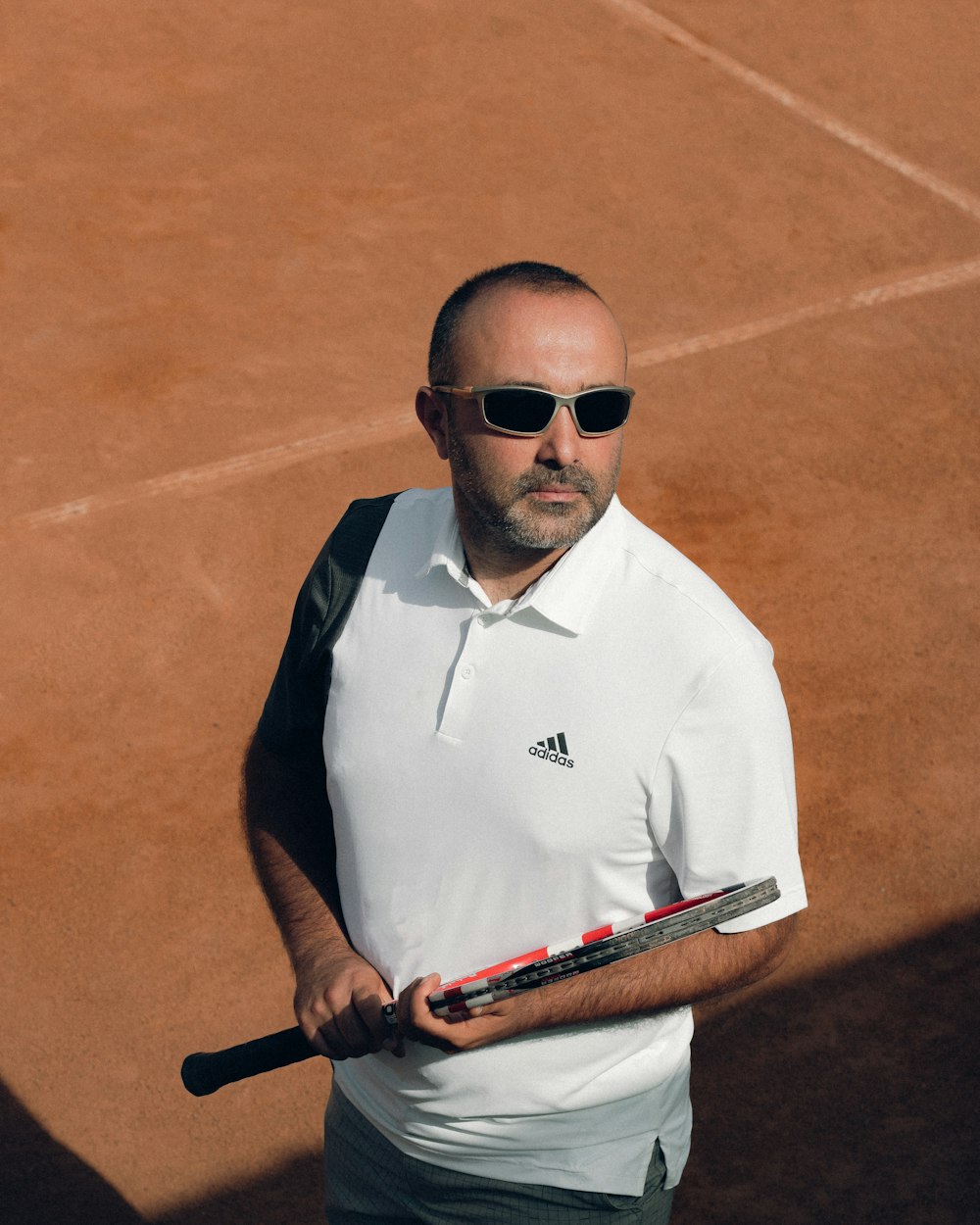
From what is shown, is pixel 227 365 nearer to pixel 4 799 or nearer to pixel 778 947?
pixel 4 799

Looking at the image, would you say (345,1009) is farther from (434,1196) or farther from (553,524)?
(553,524)

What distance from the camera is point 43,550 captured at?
19.6 feet

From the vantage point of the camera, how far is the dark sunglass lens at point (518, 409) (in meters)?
2.51

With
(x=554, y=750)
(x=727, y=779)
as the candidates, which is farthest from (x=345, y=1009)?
(x=727, y=779)

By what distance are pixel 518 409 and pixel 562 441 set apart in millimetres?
99

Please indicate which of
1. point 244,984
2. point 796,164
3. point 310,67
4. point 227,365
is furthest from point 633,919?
point 310,67

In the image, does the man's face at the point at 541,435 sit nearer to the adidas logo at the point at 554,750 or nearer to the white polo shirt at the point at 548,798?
the white polo shirt at the point at 548,798

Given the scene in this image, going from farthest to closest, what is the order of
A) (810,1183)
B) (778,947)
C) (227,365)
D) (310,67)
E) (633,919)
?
(310,67) < (227,365) < (810,1183) < (778,947) < (633,919)

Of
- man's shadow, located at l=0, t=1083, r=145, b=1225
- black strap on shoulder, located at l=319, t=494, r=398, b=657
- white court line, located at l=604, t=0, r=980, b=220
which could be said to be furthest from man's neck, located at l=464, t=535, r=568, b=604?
white court line, located at l=604, t=0, r=980, b=220

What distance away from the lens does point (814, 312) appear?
738 cm

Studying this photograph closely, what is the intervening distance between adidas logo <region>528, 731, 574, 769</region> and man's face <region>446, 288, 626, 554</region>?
14.4 inches

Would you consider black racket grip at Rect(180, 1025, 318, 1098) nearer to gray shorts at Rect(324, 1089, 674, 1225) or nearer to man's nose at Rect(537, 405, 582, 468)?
gray shorts at Rect(324, 1089, 674, 1225)

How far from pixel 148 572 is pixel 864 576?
3.07 meters

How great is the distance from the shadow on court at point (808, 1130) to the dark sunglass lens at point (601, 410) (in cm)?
251
